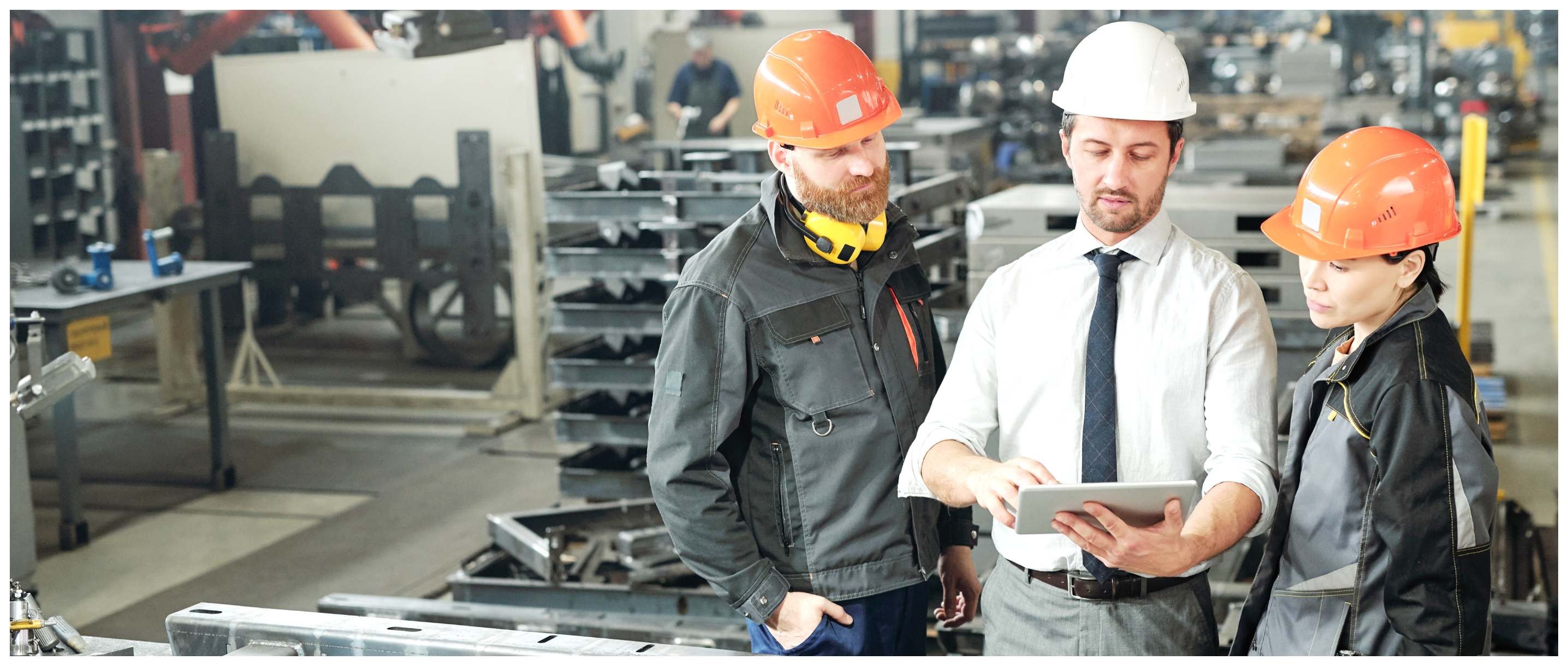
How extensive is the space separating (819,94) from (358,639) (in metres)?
1.23

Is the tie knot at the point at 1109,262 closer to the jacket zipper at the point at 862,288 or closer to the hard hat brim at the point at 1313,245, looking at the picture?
the hard hat brim at the point at 1313,245

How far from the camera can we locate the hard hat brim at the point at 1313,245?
1782 millimetres

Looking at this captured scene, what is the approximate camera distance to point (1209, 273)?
1840 mm

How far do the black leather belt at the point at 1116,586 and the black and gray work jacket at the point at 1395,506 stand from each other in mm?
171

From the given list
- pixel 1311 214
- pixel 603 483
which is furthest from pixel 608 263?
pixel 1311 214

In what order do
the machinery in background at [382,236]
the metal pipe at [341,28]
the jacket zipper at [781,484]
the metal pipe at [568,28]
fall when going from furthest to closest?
the metal pipe at [568,28], the metal pipe at [341,28], the machinery in background at [382,236], the jacket zipper at [781,484]

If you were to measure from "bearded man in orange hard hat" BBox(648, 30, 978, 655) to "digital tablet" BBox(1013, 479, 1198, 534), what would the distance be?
19.6 inches

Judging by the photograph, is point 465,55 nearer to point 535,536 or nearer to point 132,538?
point 132,538

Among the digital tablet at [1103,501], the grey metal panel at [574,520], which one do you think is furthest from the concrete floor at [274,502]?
the digital tablet at [1103,501]

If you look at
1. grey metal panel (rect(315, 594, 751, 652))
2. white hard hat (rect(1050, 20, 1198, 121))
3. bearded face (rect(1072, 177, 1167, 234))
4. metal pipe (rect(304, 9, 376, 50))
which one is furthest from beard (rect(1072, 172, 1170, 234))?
metal pipe (rect(304, 9, 376, 50))

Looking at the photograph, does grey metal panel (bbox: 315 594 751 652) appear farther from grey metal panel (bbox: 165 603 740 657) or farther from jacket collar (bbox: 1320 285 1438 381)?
jacket collar (bbox: 1320 285 1438 381)

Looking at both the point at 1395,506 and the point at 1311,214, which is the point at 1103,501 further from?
the point at 1311,214

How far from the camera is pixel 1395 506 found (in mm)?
1666
